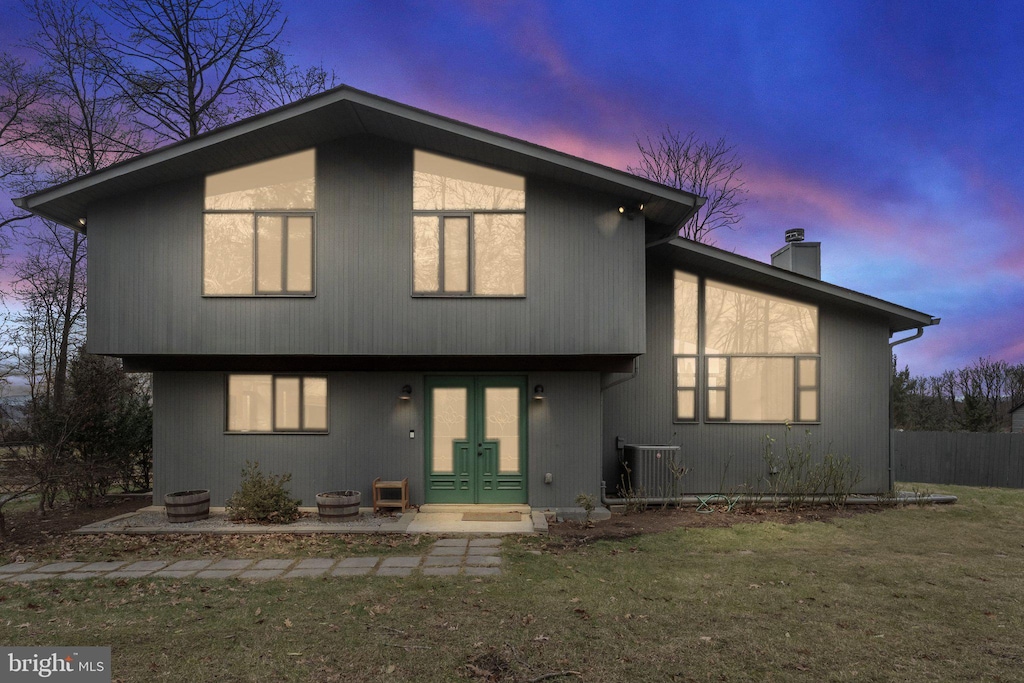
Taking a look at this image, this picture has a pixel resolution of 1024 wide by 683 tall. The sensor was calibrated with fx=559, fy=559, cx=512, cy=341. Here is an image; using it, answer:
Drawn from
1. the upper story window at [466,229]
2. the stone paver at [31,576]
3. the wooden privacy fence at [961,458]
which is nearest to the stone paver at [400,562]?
the stone paver at [31,576]

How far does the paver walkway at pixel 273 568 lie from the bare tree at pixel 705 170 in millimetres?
19078

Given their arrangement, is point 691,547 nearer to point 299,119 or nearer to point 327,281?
point 327,281

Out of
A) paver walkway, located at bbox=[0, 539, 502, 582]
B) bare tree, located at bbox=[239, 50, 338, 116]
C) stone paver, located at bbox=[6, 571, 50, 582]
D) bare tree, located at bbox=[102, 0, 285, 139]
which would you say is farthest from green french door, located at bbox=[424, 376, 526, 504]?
bare tree, located at bbox=[102, 0, 285, 139]

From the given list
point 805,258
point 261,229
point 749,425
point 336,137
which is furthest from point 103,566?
point 805,258

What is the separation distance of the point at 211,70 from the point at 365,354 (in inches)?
434

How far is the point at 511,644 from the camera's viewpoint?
15.1 ft

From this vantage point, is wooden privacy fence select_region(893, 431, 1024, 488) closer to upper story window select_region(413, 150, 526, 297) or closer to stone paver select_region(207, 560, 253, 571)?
upper story window select_region(413, 150, 526, 297)

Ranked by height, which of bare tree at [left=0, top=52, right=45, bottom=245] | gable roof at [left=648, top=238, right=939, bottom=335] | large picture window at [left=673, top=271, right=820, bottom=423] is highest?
bare tree at [left=0, top=52, right=45, bottom=245]

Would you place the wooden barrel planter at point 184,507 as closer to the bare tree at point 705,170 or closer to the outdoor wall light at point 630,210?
the outdoor wall light at point 630,210

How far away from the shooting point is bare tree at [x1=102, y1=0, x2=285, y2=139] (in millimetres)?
14133

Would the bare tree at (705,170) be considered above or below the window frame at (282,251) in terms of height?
above

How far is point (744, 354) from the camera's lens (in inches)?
450

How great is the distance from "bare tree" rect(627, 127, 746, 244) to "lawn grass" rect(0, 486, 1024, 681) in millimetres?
17432

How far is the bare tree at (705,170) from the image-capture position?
2283 cm
